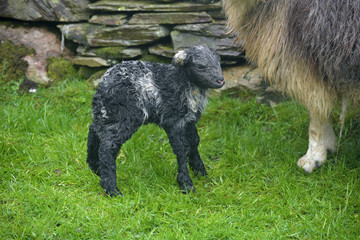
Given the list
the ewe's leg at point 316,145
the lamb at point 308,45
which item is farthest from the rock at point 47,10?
the ewe's leg at point 316,145

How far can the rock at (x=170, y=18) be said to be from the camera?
15.9ft

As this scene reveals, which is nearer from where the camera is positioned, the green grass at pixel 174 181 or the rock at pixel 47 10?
the green grass at pixel 174 181

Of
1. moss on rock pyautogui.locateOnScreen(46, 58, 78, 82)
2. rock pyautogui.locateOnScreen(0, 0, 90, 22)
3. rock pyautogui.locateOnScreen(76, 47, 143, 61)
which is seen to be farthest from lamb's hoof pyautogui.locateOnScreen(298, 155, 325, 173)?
rock pyautogui.locateOnScreen(0, 0, 90, 22)

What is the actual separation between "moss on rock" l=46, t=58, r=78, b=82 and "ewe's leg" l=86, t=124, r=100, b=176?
→ 2.06m

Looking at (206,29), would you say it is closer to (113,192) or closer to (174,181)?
(174,181)

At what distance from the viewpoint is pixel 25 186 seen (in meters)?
3.32

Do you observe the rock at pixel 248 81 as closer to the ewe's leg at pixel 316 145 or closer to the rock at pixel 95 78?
the ewe's leg at pixel 316 145

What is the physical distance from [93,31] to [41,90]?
96 cm

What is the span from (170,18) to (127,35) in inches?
21.9

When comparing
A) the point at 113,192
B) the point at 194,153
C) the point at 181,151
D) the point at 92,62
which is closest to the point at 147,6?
the point at 92,62

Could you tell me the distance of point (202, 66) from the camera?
3.07m

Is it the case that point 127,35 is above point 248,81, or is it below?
above

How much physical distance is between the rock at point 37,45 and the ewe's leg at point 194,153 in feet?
8.11

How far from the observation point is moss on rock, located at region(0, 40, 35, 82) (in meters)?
5.02
